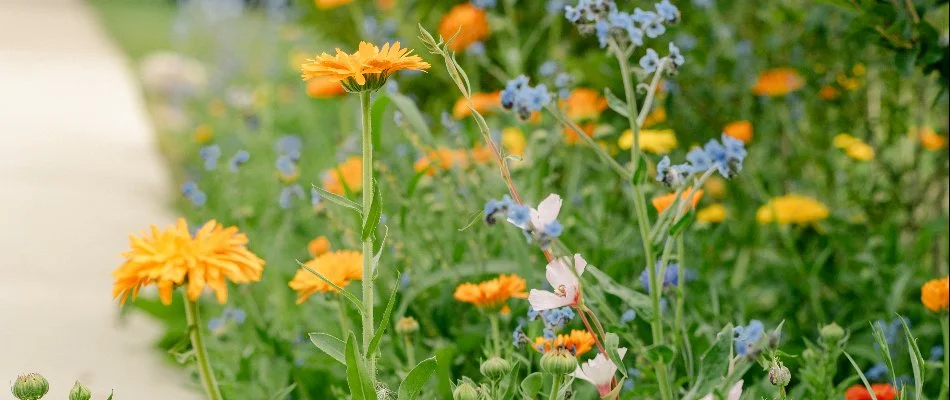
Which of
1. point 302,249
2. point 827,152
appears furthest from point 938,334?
point 302,249

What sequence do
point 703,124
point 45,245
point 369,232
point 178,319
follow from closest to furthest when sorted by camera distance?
point 369,232, point 178,319, point 703,124, point 45,245

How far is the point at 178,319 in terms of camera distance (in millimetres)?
2178

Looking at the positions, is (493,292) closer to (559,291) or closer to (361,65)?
(559,291)

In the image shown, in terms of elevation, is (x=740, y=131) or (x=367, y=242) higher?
(x=367, y=242)

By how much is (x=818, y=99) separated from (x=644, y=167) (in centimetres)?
153

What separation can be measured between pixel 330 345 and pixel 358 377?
0.23 ft

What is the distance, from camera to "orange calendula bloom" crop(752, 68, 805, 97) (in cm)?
234

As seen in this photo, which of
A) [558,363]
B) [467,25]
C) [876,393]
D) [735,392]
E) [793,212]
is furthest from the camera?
[467,25]

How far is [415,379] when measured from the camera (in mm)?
1110

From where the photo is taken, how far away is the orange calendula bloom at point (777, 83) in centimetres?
234

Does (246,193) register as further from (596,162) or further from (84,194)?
(596,162)

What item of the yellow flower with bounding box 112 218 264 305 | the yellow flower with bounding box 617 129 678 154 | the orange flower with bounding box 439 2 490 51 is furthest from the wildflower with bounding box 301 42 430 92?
the orange flower with bounding box 439 2 490 51

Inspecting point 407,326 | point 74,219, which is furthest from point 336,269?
point 74,219

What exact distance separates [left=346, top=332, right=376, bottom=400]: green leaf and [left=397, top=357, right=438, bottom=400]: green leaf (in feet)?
0.15
